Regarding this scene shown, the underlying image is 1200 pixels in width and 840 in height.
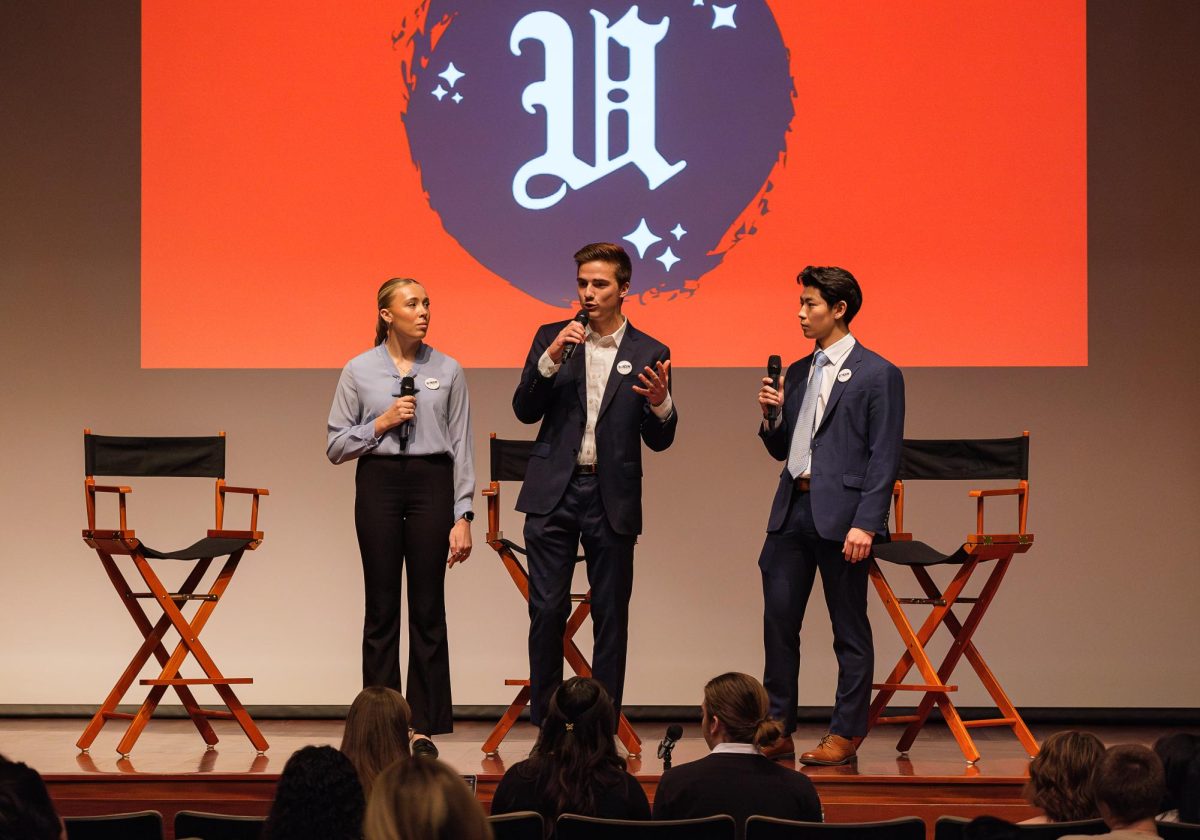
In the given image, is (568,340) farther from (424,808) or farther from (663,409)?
(424,808)

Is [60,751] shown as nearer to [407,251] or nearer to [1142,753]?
[407,251]

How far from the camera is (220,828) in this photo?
2469 mm

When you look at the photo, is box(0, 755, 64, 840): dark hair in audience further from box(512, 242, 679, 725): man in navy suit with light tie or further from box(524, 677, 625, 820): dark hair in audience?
box(512, 242, 679, 725): man in navy suit with light tie

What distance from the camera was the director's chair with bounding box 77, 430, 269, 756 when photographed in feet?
14.0

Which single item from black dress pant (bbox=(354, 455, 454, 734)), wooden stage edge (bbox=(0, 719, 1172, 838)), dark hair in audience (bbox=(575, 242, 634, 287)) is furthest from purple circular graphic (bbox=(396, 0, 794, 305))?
wooden stage edge (bbox=(0, 719, 1172, 838))

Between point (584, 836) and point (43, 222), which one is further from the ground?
point (43, 222)

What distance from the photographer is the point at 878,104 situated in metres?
5.16

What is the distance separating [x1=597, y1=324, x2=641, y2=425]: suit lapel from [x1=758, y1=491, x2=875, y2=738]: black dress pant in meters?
0.63

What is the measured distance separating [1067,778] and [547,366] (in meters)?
1.81

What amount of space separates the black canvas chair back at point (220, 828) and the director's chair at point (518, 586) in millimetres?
1656

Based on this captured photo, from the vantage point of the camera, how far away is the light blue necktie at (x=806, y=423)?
3973 millimetres

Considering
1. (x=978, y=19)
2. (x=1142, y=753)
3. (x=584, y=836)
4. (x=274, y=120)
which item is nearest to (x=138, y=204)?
(x=274, y=120)

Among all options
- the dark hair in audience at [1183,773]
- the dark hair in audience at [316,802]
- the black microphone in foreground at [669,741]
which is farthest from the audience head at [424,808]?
the dark hair in audience at [1183,773]

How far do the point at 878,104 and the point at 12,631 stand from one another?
4.27m
